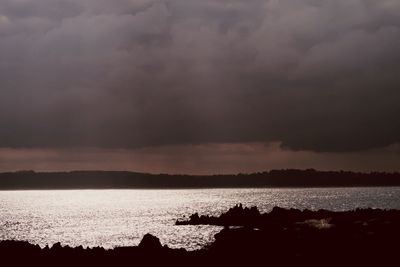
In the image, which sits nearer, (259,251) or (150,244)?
(150,244)

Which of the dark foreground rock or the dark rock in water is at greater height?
the dark rock in water

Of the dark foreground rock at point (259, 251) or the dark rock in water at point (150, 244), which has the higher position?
the dark rock in water at point (150, 244)

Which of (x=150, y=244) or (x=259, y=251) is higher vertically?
(x=150, y=244)

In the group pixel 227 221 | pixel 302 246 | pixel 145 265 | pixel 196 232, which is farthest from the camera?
pixel 227 221

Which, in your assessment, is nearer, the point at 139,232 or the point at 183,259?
the point at 183,259

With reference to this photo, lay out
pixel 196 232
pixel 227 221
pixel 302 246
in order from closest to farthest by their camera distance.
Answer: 1. pixel 302 246
2. pixel 196 232
3. pixel 227 221

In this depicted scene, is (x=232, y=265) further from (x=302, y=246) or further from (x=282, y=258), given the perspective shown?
(x=302, y=246)

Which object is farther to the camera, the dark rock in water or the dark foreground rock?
the dark rock in water

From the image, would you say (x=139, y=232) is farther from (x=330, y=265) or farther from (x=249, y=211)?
(x=330, y=265)

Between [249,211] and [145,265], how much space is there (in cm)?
8425

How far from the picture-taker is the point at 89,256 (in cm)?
6925

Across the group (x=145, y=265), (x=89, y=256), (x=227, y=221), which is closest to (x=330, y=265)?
(x=145, y=265)

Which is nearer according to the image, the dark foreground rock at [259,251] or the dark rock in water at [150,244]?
the dark foreground rock at [259,251]

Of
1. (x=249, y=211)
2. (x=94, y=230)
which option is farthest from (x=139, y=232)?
(x=249, y=211)
